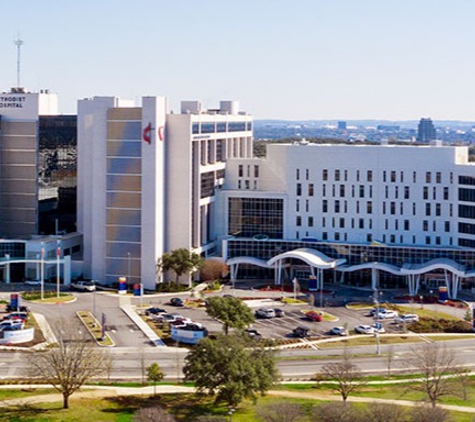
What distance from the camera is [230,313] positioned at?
64.1 meters

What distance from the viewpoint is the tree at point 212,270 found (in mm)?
89188

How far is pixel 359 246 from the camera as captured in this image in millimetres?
89688

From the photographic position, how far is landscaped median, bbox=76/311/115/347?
65.4 meters

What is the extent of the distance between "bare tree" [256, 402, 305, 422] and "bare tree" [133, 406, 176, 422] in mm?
4341

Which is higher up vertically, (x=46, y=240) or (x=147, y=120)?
(x=147, y=120)

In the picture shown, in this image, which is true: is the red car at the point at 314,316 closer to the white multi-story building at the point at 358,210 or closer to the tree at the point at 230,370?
the white multi-story building at the point at 358,210

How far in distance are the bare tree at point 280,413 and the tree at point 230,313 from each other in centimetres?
1848

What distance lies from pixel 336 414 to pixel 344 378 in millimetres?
8668

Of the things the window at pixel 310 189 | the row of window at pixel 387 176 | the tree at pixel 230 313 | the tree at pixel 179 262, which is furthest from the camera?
the window at pixel 310 189

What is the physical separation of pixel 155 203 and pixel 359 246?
1998 cm

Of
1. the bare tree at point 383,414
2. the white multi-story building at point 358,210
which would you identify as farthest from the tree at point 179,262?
the bare tree at point 383,414

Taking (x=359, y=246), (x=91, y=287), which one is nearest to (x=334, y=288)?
(x=359, y=246)

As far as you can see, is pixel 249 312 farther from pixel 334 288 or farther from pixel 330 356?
pixel 334 288

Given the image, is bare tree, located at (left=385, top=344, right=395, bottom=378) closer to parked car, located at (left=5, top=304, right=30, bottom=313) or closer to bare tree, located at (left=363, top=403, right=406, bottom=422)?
bare tree, located at (left=363, top=403, right=406, bottom=422)
